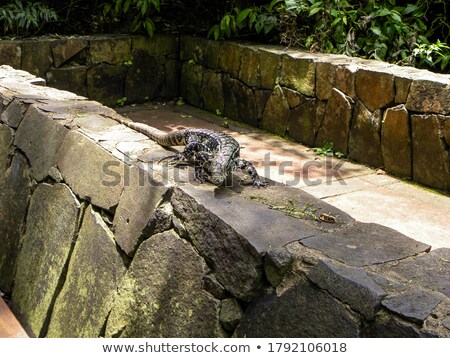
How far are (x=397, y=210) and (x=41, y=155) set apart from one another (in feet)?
9.94

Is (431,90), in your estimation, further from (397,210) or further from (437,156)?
(397,210)

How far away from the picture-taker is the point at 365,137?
6.79 m

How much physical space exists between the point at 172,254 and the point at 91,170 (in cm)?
106

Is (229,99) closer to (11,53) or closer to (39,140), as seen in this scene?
(11,53)

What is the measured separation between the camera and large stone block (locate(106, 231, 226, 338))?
9.86 ft

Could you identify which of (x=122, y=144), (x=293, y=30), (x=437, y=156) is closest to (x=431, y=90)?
(x=437, y=156)

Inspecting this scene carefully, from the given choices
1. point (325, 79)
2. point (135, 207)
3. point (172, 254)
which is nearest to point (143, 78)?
point (325, 79)

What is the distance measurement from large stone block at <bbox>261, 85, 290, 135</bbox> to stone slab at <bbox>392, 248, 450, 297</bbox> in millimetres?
5163

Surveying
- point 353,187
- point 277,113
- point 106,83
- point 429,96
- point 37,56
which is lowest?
point 353,187

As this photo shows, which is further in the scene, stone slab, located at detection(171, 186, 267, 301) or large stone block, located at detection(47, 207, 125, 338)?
large stone block, located at detection(47, 207, 125, 338)

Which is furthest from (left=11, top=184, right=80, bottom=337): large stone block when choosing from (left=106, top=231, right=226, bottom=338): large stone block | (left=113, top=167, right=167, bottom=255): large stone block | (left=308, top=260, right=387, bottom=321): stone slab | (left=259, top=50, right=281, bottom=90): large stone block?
(left=259, top=50, right=281, bottom=90): large stone block

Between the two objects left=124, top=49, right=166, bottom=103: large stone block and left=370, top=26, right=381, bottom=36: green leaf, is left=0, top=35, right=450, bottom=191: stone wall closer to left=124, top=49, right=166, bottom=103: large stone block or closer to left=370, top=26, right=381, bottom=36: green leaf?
left=124, top=49, right=166, bottom=103: large stone block

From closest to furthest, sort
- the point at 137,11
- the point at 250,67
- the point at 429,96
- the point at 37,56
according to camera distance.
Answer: the point at 429,96 → the point at 250,67 → the point at 37,56 → the point at 137,11

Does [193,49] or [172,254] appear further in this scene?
[193,49]
